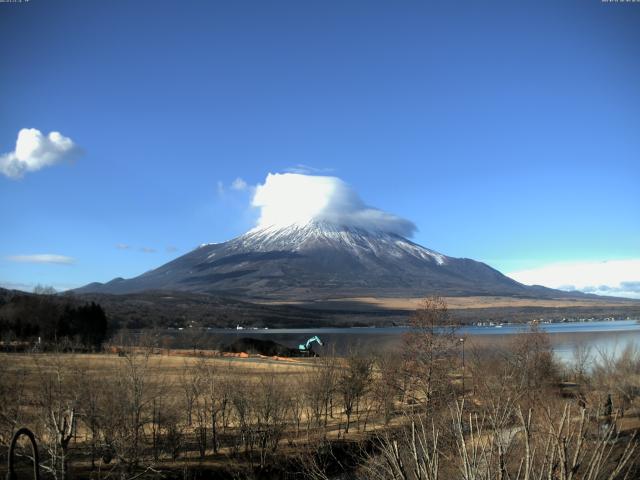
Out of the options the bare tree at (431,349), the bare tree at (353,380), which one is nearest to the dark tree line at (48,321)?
the bare tree at (353,380)

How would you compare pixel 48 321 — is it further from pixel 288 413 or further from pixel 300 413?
pixel 300 413

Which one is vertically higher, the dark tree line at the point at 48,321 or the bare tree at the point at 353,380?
the dark tree line at the point at 48,321

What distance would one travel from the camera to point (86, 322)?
10931 cm

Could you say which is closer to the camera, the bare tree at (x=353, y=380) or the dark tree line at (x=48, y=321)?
the bare tree at (x=353, y=380)

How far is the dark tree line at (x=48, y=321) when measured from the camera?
103 m

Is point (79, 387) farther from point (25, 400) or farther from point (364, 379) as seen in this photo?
point (364, 379)

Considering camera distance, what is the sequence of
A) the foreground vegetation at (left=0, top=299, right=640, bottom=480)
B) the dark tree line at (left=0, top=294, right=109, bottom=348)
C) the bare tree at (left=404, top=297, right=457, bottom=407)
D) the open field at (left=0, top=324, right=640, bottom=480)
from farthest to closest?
the dark tree line at (left=0, top=294, right=109, bottom=348)
the bare tree at (left=404, top=297, right=457, bottom=407)
the open field at (left=0, top=324, right=640, bottom=480)
the foreground vegetation at (left=0, top=299, right=640, bottom=480)

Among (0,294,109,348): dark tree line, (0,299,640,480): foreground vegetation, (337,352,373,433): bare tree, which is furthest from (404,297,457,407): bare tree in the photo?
(0,294,109,348): dark tree line

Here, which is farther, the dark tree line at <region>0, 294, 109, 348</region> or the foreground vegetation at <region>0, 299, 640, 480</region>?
the dark tree line at <region>0, 294, 109, 348</region>

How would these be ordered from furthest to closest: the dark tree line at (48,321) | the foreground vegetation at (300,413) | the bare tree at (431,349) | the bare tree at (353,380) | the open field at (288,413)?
1. the dark tree line at (48,321)
2. the bare tree at (353,380)
3. the bare tree at (431,349)
4. the open field at (288,413)
5. the foreground vegetation at (300,413)

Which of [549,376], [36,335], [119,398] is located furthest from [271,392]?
[36,335]

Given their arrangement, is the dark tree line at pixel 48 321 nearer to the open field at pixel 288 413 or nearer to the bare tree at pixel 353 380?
the open field at pixel 288 413

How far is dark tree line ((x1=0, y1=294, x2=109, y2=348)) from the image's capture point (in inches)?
4060

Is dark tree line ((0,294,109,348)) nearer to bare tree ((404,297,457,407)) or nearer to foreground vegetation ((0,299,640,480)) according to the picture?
foreground vegetation ((0,299,640,480))
